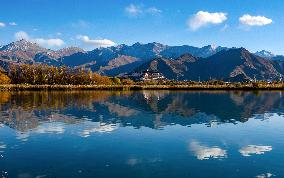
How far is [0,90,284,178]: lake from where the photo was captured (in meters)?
31.7

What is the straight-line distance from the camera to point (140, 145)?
141ft

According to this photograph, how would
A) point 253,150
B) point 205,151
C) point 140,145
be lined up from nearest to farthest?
point 205,151
point 253,150
point 140,145

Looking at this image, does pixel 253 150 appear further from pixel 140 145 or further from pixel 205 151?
pixel 140 145

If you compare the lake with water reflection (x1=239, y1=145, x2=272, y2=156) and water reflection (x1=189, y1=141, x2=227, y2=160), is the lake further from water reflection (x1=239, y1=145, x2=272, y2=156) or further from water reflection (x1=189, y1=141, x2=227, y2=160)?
water reflection (x1=239, y1=145, x2=272, y2=156)

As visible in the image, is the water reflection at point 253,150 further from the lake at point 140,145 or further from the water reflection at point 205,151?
the water reflection at point 205,151

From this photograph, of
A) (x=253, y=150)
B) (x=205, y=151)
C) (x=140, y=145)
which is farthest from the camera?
(x=140, y=145)

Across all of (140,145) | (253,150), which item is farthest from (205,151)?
(140,145)

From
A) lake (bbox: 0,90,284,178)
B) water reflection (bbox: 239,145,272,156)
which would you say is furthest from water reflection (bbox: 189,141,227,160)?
water reflection (bbox: 239,145,272,156)

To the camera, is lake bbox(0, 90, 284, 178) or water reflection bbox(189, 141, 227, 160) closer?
lake bbox(0, 90, 284, 178)

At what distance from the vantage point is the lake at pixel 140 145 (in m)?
31.7

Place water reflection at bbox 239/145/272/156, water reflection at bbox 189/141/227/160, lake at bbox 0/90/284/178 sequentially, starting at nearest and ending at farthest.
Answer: lake at bbox 0/90/284/178 < water reflection at bbox 189/141/227/160 < water reflection at bbox 239/145/272/156

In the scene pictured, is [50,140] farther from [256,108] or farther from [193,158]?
[256,108]

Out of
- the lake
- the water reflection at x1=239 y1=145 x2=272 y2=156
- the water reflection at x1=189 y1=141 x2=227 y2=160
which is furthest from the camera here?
the water reflection at x1=239 y1=145 x2=272 y2=156

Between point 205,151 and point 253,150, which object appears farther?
point 253,150
